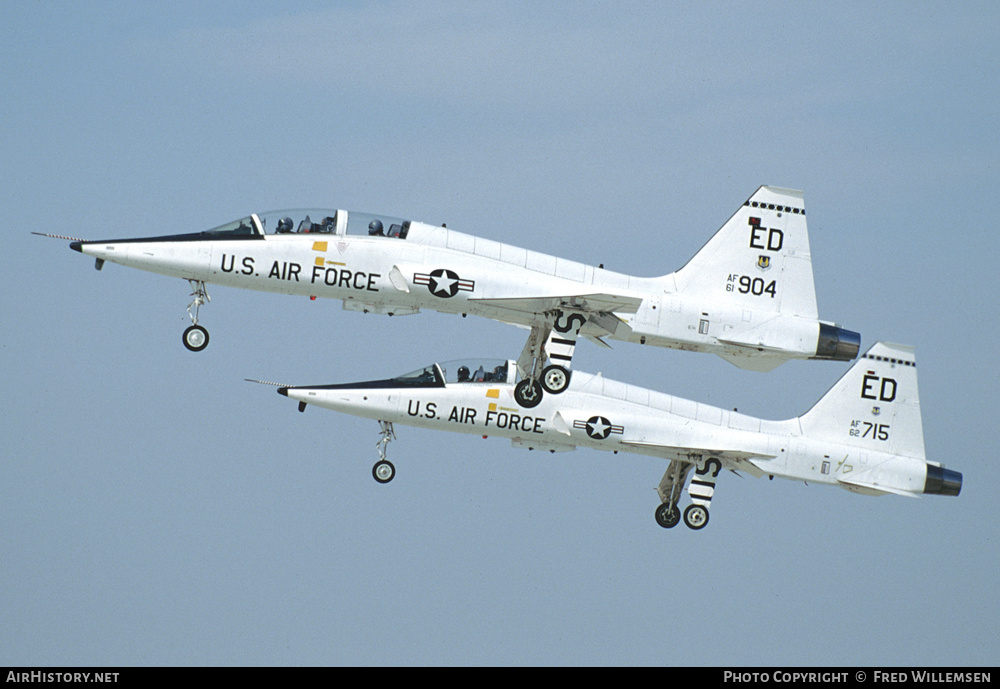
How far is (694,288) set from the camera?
38.0 metres

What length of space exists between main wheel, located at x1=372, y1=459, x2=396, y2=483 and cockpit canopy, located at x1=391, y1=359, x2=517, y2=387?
7.33 ft

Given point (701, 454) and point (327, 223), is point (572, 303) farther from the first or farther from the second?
point (701, 454)

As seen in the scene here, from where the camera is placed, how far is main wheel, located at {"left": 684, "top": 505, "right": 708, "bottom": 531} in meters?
43.3

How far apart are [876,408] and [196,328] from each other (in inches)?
827

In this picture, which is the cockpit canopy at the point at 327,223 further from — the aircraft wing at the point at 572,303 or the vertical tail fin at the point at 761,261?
the vertical tail fin at the point at 761,261

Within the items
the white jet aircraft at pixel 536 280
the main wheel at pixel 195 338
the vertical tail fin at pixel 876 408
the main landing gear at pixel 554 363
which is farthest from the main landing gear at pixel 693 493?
the main wheel at pixel 195 338

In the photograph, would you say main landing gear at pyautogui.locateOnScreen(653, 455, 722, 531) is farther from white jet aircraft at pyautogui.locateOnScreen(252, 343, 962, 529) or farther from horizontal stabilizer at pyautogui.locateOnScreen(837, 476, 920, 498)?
horizontal stabilizer at pyautogui.locateOnScreen(837, 476, 920, 498)

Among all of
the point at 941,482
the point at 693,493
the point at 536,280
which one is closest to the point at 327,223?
the point at 536,280

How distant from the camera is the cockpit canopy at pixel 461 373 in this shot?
4222cm

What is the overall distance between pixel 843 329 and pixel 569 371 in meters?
7.02

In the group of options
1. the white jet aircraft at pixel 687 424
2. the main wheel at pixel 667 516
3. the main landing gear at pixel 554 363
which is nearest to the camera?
the main landing gear at pixel 554 363

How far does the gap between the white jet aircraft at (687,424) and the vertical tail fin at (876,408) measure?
30mm

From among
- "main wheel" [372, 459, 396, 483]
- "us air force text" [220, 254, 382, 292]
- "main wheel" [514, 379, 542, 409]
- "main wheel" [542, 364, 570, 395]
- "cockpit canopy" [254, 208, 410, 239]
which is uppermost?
"cockpit canopy" [254, 208, 410, 239]

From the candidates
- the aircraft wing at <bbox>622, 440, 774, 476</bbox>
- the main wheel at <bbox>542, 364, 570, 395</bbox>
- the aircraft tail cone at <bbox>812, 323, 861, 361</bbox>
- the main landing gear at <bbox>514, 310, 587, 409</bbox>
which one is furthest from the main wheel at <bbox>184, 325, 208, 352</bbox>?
the aircraft tail cone at <bbox>812, 323, 861, 361</bbox>
